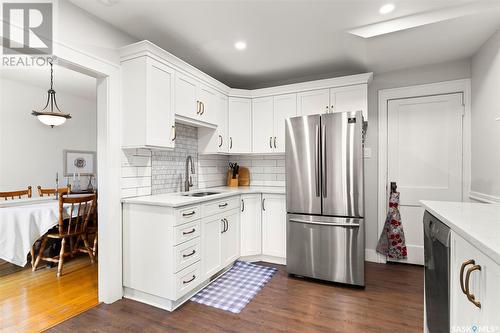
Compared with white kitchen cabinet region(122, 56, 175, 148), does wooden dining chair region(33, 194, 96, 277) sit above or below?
below

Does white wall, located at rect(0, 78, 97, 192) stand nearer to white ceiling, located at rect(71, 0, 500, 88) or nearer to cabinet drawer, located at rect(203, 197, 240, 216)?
white ceiling, located at rect(71, 0, 500, 88)

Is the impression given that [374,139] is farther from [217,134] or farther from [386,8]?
[217,134]

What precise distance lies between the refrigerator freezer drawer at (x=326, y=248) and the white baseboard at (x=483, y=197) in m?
1.22

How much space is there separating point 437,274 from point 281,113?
2.52 m

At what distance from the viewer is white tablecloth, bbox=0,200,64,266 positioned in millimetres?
2716

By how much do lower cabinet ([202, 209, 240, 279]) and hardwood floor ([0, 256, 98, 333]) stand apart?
42.0 inches

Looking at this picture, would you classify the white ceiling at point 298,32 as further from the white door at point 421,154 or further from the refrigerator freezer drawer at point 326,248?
the refrigerator freezer drawer at point 326,248

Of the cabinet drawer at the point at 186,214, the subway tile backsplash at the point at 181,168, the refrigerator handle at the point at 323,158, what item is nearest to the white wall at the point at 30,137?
the subway tile backsplash at the point at 181,168

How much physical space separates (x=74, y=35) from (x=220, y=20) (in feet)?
3.97

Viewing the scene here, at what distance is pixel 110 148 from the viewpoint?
2266 millimetres

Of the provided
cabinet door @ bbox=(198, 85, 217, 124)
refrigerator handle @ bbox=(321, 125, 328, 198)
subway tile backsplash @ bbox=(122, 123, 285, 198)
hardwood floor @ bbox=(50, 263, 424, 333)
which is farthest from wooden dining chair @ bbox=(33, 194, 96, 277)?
refrigerator handle @ bbox=(321, 125, 328, 198)

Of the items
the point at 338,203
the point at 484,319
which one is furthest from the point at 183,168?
→ the point at 484,319

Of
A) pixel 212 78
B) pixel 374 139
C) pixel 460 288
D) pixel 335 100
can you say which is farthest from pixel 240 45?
pixel 460 288

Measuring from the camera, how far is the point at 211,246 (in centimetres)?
264
